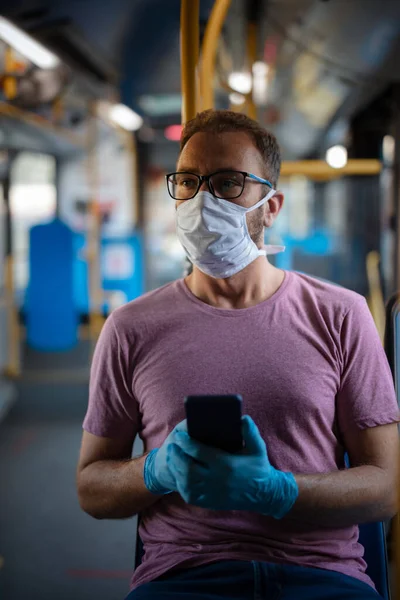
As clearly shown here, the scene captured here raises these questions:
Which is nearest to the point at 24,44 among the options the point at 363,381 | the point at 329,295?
the point at 329,295

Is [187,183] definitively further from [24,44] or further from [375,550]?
[24,44]

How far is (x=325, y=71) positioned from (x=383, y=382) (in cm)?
349

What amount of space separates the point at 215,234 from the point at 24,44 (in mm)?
2928

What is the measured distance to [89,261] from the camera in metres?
6.45

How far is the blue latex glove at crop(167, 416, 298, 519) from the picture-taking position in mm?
1166

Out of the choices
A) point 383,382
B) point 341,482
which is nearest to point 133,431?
point 341,482

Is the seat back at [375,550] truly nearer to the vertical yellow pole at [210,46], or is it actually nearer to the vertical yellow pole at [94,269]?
the vertical yellow pole at [210,46]

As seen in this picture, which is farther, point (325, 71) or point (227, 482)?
point (325, 71)

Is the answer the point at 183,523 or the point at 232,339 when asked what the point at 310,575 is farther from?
the point at 232,339

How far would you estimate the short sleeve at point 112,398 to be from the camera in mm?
1468

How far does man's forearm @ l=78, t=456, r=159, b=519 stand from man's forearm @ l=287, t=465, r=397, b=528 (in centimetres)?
35

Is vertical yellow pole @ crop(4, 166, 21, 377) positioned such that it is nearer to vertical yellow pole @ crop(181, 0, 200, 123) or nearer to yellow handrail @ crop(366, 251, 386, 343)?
yellow handrail @ crop(366, 251, 386, 343)

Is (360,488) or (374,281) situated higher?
→ (374,281)

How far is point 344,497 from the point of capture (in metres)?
1.31
